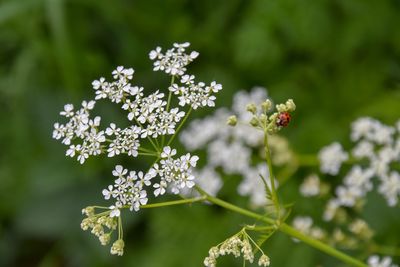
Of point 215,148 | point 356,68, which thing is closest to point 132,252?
point 215,148

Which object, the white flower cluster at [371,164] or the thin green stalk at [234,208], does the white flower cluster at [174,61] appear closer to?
the thin green stalk at [234,208]

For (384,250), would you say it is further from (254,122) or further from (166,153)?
(166,153)

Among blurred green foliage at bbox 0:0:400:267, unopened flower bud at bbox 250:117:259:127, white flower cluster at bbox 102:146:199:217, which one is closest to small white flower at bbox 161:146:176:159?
white flower cluster at bbox 102:146:199:217

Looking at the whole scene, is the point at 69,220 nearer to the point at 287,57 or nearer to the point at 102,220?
the point at 287,57

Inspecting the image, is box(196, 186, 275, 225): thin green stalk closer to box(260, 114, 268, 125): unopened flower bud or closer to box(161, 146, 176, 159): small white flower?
box(161, 146, 176, 159): small white flower

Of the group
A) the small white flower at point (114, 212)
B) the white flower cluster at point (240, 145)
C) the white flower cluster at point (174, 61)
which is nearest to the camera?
the small white flower at point (114, 212)

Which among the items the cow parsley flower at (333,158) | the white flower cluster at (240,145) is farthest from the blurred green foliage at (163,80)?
the white flower cluster at (240,145)
